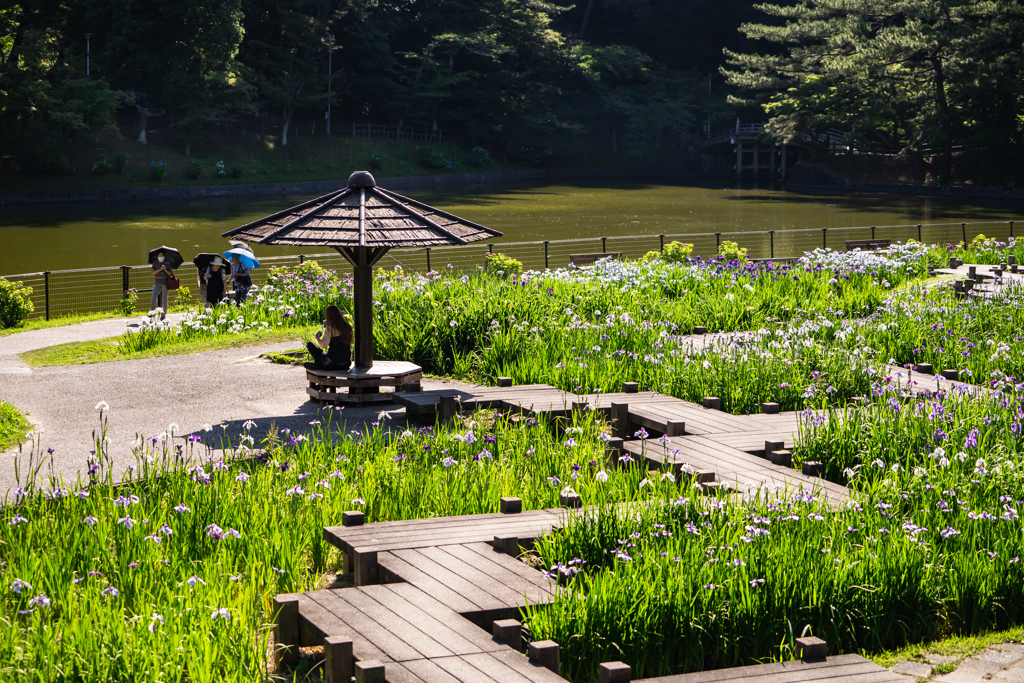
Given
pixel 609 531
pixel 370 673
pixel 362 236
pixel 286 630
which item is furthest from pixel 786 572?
pixel 362 236

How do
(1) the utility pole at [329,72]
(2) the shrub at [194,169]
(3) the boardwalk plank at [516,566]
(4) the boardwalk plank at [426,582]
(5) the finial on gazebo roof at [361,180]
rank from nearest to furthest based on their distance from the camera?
1. (4) the boardwalk plank at [426,582]
2. (3) the boardwalk plank at [516,566]
3. (5) the finial on gazebo roof at [361,180]
4. (2) the shrub at [194,169]
5. (1) the utility pole at [329,72]

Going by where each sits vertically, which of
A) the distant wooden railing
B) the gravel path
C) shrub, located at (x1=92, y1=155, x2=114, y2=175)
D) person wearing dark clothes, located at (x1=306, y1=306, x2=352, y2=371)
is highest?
the distant wooden railing

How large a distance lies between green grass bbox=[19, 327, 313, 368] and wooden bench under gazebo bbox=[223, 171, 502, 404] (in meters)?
3.55

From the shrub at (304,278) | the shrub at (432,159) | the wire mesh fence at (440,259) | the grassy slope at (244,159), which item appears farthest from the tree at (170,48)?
the shrub at (304,278)

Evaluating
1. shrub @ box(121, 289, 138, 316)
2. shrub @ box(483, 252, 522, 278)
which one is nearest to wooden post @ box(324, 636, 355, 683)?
shrub @ box(483, 252, 522, 278)

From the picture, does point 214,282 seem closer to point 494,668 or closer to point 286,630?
point 286,630

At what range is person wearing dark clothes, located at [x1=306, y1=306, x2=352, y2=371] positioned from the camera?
10523 millimetres

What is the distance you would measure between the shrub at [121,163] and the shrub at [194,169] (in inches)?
123

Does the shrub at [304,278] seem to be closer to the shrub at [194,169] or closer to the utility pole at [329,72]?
the shrub at [194,169]

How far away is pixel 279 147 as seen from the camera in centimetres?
6162

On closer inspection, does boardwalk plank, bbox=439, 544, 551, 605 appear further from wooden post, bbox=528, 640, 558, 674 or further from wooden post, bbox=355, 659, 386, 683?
wooden post, bbox=355, 659, 386, 683

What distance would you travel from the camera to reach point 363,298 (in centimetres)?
1066

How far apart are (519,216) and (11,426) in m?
37.0

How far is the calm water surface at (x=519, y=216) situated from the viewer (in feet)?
109
